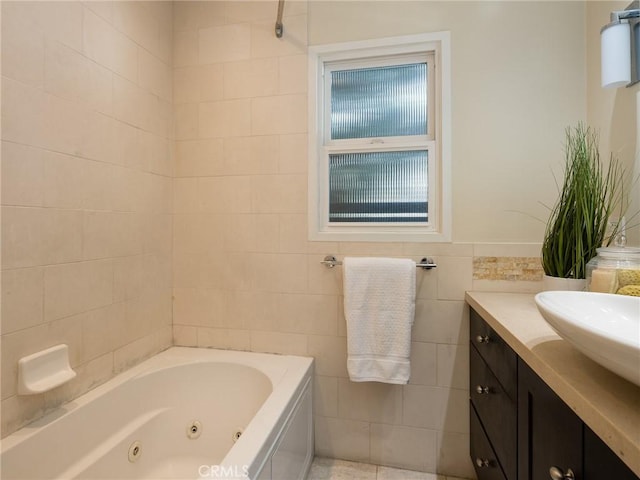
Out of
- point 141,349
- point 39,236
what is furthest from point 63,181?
point 141,349

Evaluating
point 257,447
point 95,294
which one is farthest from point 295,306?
point 95,294

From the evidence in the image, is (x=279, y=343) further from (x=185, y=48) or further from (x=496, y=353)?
(x=185, y=48)

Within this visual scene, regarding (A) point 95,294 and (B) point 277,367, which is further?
(B) point 277,367

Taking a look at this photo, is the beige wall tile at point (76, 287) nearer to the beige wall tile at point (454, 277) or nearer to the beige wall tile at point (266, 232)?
the beige wall tile at point (266, 232)

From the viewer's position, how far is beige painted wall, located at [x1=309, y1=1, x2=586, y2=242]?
4.68 ft

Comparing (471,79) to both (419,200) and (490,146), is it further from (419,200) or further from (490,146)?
(419,200)

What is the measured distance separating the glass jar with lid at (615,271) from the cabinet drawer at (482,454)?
70 cm

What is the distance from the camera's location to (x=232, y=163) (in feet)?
5.67

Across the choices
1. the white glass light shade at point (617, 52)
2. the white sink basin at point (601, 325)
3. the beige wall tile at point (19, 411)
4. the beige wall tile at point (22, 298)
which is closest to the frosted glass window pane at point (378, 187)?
the white glass light shade at point (617, 52)

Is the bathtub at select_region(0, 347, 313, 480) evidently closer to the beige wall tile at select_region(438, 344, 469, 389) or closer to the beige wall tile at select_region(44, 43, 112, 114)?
the beige wall tile at select_region(438, 344, 469, 389)

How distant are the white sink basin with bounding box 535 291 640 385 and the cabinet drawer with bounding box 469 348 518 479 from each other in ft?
1.31

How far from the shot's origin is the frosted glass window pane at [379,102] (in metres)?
1.63

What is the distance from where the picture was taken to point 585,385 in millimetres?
568

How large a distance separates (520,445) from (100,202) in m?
1.75
